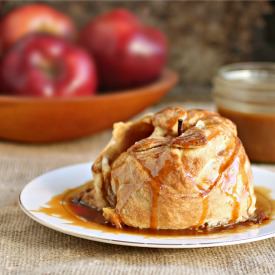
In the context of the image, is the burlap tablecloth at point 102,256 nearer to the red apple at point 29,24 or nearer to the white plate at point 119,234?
the white plate at point 119,234

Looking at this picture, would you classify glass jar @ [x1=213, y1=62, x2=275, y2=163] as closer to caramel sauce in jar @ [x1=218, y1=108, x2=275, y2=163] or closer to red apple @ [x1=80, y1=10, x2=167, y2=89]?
caramel sauce in jar @ [x1=218, y1=108, x2=275, y2=163]

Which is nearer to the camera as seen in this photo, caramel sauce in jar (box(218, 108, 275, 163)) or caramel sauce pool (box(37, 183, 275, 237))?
caramel sauce pool (box(37, 183, 275, 237))

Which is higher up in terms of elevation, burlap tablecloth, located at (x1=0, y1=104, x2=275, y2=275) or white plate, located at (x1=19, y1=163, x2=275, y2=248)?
white plate, located at (x1=19, y1=163, x2=275, y2=248)

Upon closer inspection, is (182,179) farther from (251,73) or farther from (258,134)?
(251,73)

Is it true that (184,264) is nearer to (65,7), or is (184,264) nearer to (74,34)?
(74,34)

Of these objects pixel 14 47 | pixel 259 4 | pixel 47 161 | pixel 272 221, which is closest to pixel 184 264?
pixel 272 221

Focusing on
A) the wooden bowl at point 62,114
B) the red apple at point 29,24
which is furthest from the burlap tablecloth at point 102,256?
the red apple at point 29,24

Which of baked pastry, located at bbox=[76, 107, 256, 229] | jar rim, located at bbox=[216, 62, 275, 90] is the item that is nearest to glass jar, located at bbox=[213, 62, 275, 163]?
jar rim, located at bbox=[216, 62, 275, 90]
